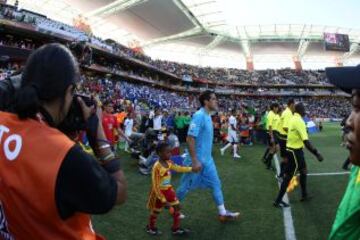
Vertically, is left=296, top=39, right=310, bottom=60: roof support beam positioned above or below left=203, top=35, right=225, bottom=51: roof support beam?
above

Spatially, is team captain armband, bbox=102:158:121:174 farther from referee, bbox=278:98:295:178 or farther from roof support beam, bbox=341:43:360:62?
roof support beam, bbox=341:43:360:62

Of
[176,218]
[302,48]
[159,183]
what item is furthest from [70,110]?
[302,48]

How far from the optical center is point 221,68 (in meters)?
72.8

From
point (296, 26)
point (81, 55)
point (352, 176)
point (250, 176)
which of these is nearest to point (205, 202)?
point (250, 176)

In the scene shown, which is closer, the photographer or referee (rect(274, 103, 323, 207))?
the photographer

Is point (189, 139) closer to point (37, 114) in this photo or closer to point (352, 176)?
point (352, 176)

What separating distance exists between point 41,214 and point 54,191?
11cm

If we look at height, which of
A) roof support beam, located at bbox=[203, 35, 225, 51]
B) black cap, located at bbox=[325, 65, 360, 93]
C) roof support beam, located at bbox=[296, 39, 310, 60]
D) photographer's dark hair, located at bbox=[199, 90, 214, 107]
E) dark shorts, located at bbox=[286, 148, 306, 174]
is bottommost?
dark shorts, located at bbox=[286, 148, 306, 174]

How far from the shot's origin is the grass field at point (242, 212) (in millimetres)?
5375

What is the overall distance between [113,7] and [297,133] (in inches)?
1489

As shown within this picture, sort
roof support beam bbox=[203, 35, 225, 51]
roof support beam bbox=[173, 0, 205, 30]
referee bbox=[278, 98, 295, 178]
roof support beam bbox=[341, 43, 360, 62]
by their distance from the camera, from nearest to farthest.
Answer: referee bbox=[278, 98, 295, 178] → roof support beam bbox=[173, 0, 205, 30] → roof support beam bbox=[203, 35, 225, 51] → roof support beam bbox=[341, 43, 360, 62]

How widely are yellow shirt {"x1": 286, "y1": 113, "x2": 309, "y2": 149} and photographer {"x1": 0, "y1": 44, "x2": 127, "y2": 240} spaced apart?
5.97 metres

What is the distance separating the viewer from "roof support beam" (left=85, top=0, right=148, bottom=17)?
40656mm

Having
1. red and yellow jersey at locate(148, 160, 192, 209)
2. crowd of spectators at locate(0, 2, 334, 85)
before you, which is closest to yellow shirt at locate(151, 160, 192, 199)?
red and yellow jersey at locate(148, 160, 192, 209)
